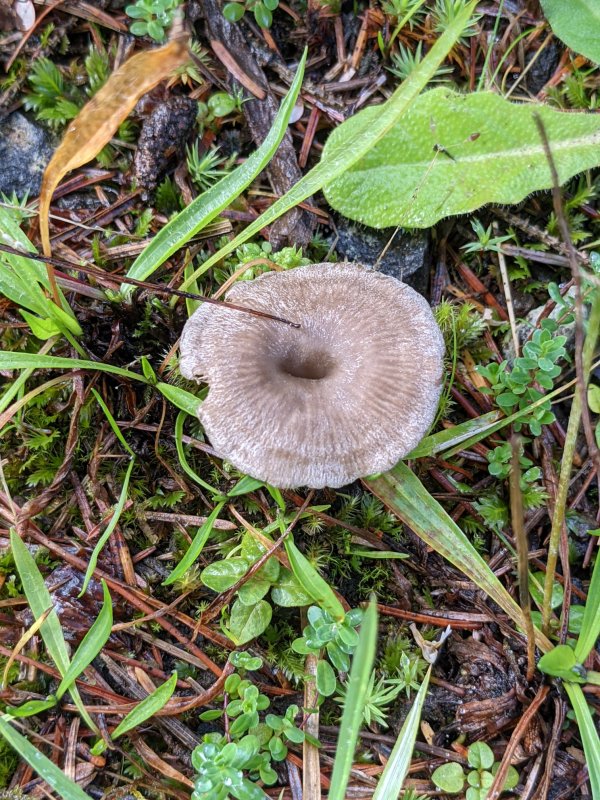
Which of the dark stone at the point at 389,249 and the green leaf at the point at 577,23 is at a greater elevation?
the green leaf at the point at 577,23

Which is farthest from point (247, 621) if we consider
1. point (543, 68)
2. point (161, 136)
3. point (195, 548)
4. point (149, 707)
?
point (543, 68)

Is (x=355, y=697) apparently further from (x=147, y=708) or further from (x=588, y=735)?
(x=588, y=735)

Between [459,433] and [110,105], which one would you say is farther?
[459,433]

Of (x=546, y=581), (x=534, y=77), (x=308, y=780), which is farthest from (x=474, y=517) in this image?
(x=534, y=77)

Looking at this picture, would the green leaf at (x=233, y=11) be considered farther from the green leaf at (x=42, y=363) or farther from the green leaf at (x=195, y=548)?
the green leaf at (x=195, y=548)

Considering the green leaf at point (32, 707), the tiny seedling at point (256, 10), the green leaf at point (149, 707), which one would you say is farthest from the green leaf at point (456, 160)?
the green leaf at point (32, 707)

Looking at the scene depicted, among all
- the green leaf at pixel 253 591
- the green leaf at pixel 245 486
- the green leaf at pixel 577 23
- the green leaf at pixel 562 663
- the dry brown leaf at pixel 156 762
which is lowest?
the green leaf at pixel 562 663

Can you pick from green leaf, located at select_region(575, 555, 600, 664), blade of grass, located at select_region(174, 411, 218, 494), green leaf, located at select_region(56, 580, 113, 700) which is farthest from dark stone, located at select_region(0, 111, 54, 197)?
green leaf, located at select_region(575, 555, 600, 664)
